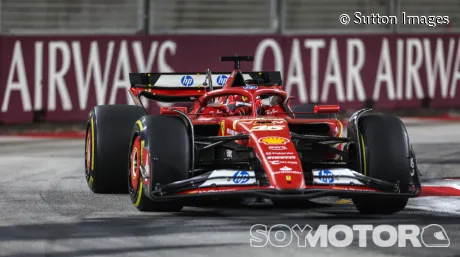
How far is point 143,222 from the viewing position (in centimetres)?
966

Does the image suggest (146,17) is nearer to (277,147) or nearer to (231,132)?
(231,132)

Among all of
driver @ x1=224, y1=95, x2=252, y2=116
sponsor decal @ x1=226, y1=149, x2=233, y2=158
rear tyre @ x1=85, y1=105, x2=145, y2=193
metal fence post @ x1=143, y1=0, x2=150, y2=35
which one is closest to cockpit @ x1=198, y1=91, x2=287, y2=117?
driver @ x1=224, y1=95, x2=252, y2=116

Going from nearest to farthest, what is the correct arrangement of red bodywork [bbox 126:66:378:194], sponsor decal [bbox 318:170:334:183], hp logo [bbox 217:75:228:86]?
red bodywork [bbox 126:66:378:194]
sponsor decal [bbox 318:170:334:183]
hp logo [bbox 217:75:228:86]

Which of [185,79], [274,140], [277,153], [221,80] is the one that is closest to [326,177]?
[277,153]

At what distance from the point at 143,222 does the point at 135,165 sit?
1.33m

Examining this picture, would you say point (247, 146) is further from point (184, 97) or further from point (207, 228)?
point (184, 97)

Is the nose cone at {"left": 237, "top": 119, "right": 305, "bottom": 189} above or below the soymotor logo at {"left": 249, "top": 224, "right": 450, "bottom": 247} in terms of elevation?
above

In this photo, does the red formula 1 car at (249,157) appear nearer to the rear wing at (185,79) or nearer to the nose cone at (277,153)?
the nose cone at (277,153)

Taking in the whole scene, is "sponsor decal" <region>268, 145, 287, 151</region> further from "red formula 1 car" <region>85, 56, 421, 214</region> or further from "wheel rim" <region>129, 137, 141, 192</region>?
"wheel rim" <region>129, 137, 141, 192</region>

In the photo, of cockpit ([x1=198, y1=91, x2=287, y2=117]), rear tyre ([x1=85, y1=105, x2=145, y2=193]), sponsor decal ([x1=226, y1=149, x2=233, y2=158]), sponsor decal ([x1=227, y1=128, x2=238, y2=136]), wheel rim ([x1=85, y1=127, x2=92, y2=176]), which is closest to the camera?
sponsor decal ([x1=227, y1=128, x2=238, y2=136])

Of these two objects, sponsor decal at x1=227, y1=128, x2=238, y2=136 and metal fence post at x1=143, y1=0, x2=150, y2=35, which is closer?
sponsor decal at x1=227, y1=128, x2=238, y2=136

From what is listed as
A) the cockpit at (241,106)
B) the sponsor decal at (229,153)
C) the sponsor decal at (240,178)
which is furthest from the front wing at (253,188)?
the cockpit at (241,106)

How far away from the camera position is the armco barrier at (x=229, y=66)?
19.2 meters

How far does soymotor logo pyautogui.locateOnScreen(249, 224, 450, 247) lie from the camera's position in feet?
28.1
